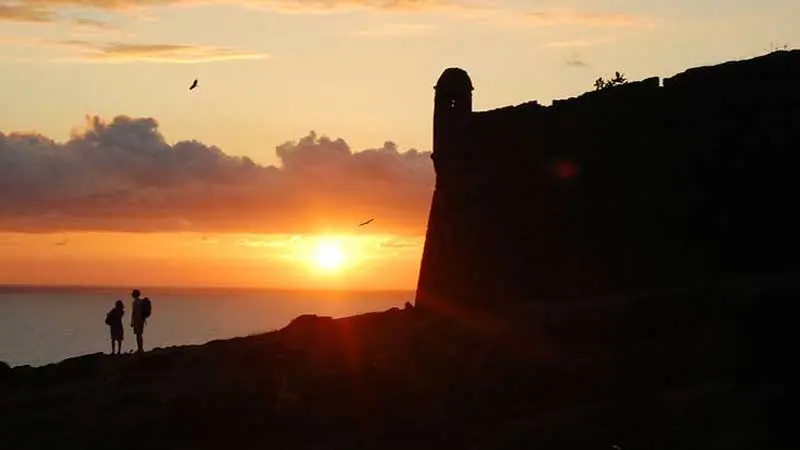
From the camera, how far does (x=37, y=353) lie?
150 meters

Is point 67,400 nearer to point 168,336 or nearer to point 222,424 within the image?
point 222,424

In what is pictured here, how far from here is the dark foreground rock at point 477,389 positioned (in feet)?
79.6

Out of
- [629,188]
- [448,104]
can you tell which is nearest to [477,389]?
[629,188]

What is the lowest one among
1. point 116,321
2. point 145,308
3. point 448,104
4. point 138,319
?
point 138,319

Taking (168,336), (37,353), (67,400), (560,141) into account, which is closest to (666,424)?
(560,141)

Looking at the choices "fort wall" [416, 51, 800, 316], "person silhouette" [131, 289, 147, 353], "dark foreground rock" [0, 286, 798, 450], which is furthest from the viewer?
"person silhouette" [131, 289, 147, 353]

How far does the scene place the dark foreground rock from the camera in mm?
24250

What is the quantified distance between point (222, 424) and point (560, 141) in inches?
479

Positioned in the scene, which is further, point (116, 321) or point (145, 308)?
point (116, 321)

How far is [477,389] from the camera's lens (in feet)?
90.4

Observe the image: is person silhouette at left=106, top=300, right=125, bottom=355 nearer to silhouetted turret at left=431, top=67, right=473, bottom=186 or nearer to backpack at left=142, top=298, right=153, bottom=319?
backpack at left=142, top=298, right=153, bottom=319

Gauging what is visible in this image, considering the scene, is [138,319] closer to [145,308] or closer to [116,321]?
[145,308]

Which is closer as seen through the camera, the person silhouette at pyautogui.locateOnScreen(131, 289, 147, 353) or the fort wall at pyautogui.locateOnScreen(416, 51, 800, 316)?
the fort wall at pyautogui.locateOnScreen(416, 51, 800, 316)

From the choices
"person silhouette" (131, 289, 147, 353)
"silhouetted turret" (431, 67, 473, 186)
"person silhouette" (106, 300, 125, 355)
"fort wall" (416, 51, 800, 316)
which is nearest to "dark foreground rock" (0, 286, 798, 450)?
"person silhouette" (131, 289, 147, 353)
